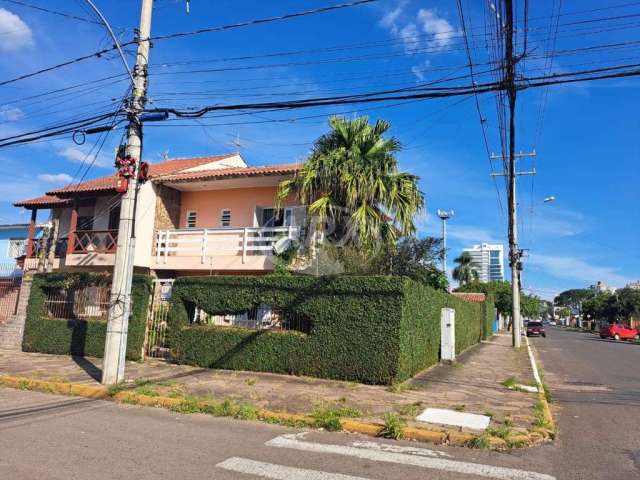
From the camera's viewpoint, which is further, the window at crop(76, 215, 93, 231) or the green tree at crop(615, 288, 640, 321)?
the green tree at crop(615, 288, 640, 321)

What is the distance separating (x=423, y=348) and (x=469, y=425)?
5.72 m

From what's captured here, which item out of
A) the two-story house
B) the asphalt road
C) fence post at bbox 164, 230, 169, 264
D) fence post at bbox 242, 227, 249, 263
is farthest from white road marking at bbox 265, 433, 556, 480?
fence post at bbox 164, 230, 169, 264

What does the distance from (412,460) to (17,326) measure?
14651mm

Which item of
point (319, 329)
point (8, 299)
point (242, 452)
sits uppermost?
point (8, 299)

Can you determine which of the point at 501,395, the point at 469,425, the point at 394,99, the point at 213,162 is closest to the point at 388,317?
the point at 501,395

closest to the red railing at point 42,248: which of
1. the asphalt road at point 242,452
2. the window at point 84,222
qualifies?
the window at point 84,222

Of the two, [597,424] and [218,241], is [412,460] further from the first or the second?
[218,241]

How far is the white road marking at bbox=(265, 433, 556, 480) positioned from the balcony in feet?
35.8

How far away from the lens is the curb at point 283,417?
6641 mm

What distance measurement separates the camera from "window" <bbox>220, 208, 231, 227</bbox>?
20695mm

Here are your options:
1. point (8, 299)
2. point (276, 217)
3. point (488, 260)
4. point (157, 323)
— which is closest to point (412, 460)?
point (157, 323)

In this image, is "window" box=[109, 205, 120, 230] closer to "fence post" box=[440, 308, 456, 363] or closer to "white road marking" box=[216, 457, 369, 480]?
"fence post" box=[440, 308, 456, 363]

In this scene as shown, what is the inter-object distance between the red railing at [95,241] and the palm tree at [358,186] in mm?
7800

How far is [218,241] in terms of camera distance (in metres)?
18.7
